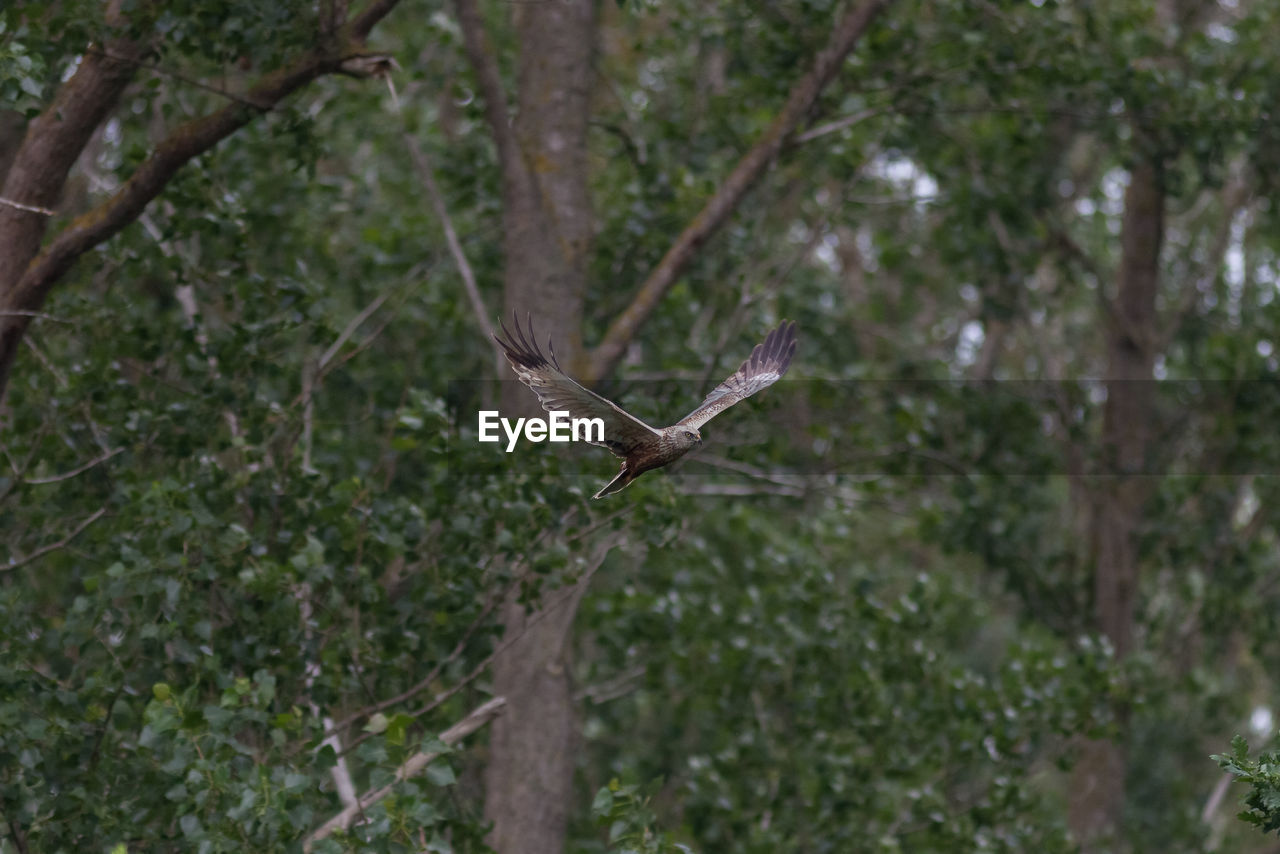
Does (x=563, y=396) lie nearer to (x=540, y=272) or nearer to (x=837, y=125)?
(x=540, y=272)

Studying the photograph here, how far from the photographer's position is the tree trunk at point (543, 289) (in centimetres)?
794

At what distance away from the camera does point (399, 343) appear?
9.66 m

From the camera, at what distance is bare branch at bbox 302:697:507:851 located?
18.8 feet

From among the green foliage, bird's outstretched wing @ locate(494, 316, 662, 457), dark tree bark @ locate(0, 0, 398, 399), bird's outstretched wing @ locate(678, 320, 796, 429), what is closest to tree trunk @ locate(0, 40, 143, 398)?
dark tree bark @ locate(0, 0, 398, 399)

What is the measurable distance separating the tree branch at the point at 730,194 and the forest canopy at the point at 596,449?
0.03 meters

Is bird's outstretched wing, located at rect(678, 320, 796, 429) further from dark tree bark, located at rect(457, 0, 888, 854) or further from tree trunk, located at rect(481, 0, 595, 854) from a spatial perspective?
tree trunk, located at rect(481, 0, 595, 854)

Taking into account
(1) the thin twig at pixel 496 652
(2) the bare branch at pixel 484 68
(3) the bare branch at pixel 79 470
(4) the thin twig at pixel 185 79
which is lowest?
(1) the thin twig at pixel 496 652

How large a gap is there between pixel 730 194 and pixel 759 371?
2.26 meters

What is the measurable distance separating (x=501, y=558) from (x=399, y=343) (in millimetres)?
2790

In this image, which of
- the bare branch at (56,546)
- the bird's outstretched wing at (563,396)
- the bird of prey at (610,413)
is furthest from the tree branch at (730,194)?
the bird's outstretched wing at (563,396)

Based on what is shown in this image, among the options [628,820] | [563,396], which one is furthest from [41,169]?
[628,820]

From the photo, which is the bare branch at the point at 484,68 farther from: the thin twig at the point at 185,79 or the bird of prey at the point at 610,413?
the bird of prey at the point at 610,413

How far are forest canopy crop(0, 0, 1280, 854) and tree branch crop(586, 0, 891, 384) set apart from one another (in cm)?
3

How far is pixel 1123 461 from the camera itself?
12117 millimetres
